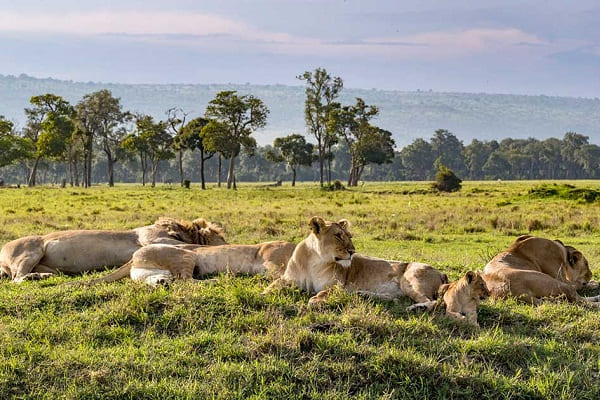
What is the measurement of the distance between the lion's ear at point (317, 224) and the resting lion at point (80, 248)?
10.8ft

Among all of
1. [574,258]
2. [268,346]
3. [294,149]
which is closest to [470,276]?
[268,346]

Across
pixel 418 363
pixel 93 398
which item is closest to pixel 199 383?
pixel 93 398

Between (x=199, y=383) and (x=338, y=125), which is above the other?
(x=338, y=125)

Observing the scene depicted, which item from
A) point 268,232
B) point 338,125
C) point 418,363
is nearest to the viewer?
point 418,363

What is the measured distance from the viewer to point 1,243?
600 inches

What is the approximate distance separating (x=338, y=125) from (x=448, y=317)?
238ft

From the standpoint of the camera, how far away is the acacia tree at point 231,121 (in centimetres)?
6706

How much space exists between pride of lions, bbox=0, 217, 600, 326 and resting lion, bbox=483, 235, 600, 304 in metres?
0.01

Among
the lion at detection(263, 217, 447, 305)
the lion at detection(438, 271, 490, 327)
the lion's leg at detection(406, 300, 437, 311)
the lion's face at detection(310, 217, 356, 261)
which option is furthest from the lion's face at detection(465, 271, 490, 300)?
the lion's face at detection(310, 217, 356, 261)

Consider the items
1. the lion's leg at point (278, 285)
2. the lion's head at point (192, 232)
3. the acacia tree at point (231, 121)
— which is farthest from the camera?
the acacia tree at point (231, 121)

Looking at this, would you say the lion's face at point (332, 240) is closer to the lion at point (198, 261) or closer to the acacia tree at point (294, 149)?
the lion at point (198, 261)

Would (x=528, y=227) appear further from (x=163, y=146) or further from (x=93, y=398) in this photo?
(x=163, y=146)

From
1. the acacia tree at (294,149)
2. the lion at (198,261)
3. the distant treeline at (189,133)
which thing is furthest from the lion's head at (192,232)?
the acacia tree at (294,149)

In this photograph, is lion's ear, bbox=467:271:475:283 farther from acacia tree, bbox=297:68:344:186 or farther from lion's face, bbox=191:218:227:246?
acacia tree, bbox=297:68:344:186
